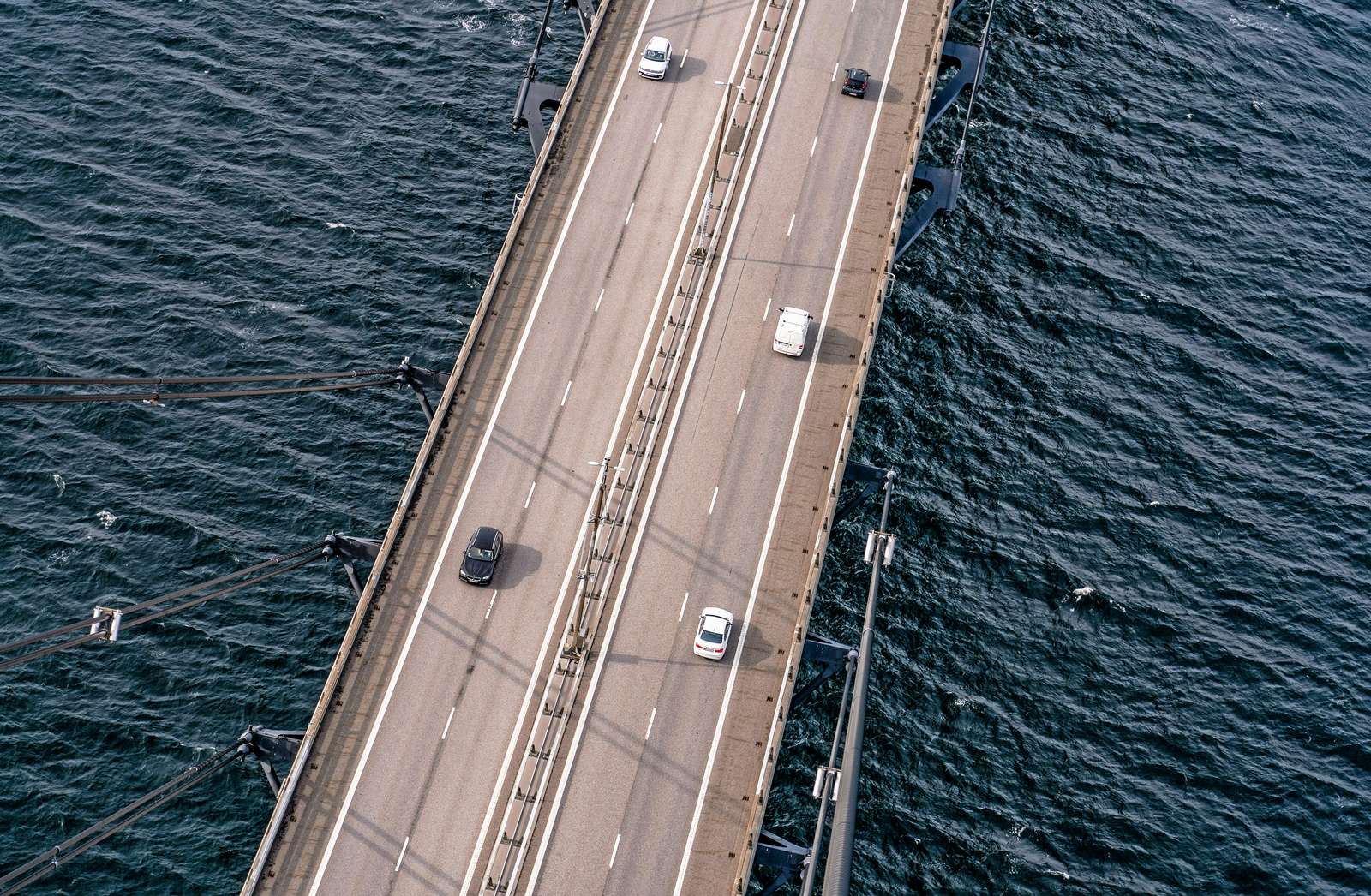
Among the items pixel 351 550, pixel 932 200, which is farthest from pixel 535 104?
pixel 351 550

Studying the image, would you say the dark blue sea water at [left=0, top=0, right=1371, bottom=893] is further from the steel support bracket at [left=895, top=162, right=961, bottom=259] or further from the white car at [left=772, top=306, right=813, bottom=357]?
the white car at [left=772, top=306, right=813, bottom=357]

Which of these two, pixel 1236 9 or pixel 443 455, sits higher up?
pixel 1236 9

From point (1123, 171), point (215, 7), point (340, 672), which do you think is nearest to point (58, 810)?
point (340, 672)

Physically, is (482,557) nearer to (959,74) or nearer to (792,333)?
(792,333)

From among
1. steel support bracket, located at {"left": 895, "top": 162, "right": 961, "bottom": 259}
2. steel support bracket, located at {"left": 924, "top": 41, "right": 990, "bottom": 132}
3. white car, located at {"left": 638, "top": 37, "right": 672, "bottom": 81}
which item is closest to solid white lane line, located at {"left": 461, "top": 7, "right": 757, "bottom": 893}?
white car, located at {"left": 638, "top": 37, "right": 672, "bottom": 81}

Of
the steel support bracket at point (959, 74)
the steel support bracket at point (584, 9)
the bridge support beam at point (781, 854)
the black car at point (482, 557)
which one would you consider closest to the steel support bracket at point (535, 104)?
the steel support bracket at point (584, 9)

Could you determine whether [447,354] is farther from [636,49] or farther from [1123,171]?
[1123,171]

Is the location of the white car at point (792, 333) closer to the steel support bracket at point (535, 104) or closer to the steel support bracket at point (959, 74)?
the steel support bracket at point (959, 74)
